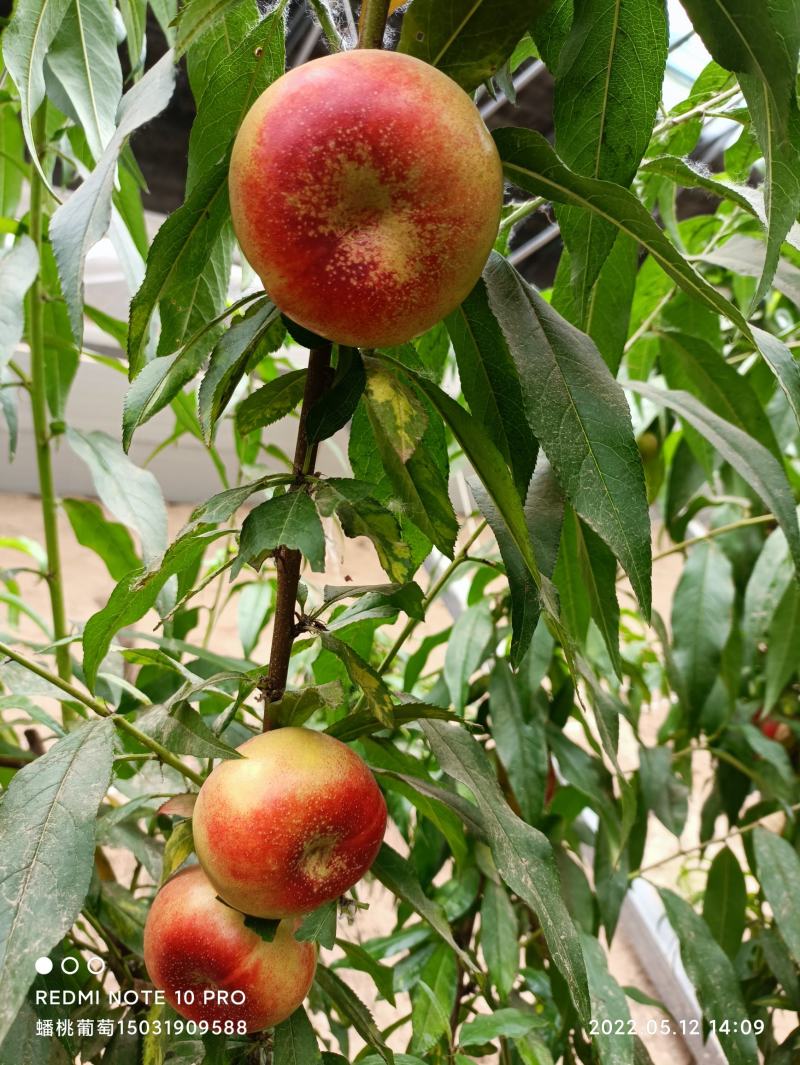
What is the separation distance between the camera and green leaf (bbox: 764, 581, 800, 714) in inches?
41.4

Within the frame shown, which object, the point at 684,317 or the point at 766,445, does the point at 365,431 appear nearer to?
the point at 766,445

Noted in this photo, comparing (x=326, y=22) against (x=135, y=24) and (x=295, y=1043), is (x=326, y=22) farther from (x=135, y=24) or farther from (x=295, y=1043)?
(x=295, y=1043)

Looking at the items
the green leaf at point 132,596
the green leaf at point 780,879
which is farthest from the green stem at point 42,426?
the green leaf at point 780,879

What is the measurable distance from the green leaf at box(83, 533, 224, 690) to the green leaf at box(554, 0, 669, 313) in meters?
0.20

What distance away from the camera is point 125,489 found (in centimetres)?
74

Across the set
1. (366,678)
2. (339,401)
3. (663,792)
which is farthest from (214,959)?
(663,792)

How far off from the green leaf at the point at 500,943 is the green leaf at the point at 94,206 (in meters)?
0.66

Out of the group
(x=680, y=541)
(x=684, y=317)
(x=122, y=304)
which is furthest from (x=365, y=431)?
(x=122, y=304)

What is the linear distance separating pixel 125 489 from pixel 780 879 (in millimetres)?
774

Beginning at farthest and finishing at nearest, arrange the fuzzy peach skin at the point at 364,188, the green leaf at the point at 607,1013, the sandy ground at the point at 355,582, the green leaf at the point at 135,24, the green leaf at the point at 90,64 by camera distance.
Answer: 1. the sandy ground at the point at 355,582
2. the green leaf at the point at 607,1013
3. the green leaf at the point at 135,24
4. the green leaf at the point at 90,64
5. the fuzzy peach skin at the point at 364,188

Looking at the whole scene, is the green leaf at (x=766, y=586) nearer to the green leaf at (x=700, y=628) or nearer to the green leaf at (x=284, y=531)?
the green leaf at (x=700, y=628)

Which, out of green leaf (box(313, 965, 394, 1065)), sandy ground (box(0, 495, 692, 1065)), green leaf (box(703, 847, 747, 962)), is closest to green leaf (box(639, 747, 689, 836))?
green leaf (box(703, 847, 747, 962))

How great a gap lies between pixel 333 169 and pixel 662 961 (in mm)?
1533

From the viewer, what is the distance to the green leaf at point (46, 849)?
0.33 meters
